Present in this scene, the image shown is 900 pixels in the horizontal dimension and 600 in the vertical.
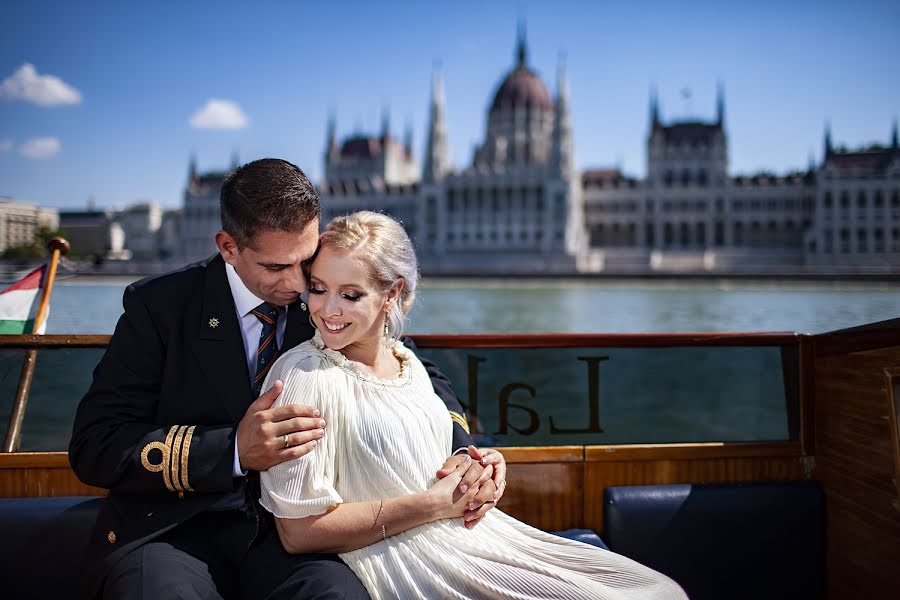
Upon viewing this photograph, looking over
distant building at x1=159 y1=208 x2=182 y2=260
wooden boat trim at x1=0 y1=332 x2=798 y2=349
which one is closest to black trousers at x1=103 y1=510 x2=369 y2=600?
wooden boat trim at x1=0 y1=332 x2=798 y2=349

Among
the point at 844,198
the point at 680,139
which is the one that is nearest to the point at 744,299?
the point at 844,198

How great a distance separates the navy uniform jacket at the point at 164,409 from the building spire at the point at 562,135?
43.1m

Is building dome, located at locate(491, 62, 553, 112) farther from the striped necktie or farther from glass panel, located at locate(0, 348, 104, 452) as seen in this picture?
the striped necktie

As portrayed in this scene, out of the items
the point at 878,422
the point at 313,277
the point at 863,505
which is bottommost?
the point at 863,505

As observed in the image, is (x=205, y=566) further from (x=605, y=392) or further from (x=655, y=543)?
(x=605, y=392)

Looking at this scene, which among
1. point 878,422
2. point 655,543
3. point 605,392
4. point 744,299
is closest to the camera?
point 878,422

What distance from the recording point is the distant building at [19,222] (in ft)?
8.94

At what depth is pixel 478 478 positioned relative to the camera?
4.66 ft

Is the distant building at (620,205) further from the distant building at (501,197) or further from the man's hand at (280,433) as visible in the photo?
the man's hand at (280,433)

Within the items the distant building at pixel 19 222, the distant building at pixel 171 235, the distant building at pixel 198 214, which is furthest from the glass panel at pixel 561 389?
the distant building at pixel 198 214

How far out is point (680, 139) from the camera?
46156 millimetres

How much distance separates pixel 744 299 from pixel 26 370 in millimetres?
23031

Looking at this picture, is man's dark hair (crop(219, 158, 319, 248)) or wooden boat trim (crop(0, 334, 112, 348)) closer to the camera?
man's dark hair (crop(219, 158, 319, 248))

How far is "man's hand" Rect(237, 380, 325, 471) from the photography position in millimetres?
1271
